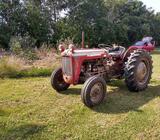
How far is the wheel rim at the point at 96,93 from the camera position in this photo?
19.1ft

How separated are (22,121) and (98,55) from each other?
2314 mm

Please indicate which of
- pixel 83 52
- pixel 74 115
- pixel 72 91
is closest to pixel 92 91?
pixel 74 115

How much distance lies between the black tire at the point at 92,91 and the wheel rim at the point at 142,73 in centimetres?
128

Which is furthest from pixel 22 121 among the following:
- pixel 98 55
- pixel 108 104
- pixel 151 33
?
pixel 151 33

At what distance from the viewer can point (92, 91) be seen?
228 inches

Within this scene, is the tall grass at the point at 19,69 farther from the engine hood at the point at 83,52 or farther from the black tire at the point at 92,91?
the black tire at the point at 92,91

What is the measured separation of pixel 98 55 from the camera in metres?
6.54

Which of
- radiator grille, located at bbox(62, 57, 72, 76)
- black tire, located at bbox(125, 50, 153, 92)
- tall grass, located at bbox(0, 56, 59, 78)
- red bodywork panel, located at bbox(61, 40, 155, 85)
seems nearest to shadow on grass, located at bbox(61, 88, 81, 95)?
red bodywork panel, located at bbox(61, 40, 155, 85)

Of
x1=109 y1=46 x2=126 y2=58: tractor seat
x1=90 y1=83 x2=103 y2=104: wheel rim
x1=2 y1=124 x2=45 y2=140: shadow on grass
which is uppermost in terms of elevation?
x1=109 y1=46 x2=126 y2=58: tractor seat

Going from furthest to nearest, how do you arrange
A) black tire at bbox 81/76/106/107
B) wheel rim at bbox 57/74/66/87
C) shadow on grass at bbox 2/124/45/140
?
wheel rim at bbox 57/74/66/87, black tire at bbox 81/76/106/107, shadow on grass at bbox 2/124/45/140

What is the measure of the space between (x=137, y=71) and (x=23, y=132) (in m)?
3.21

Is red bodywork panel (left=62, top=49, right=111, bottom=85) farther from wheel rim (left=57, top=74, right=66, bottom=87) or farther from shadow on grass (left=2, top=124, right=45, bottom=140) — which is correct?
shadow on grass (left=2, top=124, right=45, bottom=140)

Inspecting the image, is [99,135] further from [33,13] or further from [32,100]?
[33,13]

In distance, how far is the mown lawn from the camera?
4621mm
